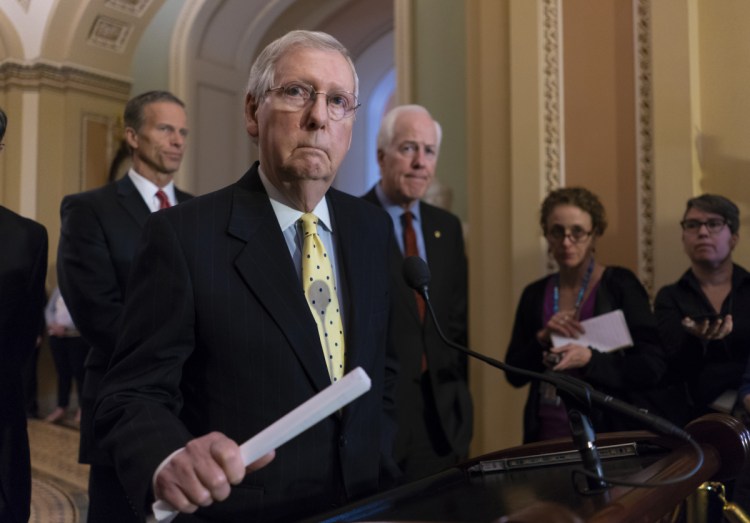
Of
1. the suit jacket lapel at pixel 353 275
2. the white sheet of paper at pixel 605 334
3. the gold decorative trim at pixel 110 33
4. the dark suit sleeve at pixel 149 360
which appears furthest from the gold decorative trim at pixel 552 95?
the gold decorative trim at pixel 110 33

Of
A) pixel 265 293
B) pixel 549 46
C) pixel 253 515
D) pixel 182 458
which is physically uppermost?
pixel 549 46

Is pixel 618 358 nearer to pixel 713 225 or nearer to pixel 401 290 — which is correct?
pixel 713 225

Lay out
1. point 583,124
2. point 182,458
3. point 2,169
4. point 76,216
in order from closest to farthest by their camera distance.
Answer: point 182,458, point 76,216, point 583,124, point 2,169

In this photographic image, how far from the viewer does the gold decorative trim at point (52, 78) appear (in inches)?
236

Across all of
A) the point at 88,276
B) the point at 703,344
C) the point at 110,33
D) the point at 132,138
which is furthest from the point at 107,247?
the point at 110,33

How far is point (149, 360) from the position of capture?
1.37 metres

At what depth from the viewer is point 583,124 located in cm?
381

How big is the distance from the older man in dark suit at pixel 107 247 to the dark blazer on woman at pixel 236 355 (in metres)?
0.97

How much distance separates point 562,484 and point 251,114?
0.85 m

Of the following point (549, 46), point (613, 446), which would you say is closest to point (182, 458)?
point (613, 446)

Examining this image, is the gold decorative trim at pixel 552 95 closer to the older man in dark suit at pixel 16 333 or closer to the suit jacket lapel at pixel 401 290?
the suit jacket lapel at pixel 401 290

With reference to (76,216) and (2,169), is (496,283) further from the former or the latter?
(2,169)

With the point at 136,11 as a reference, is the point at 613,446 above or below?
below

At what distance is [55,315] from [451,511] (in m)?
5.18
